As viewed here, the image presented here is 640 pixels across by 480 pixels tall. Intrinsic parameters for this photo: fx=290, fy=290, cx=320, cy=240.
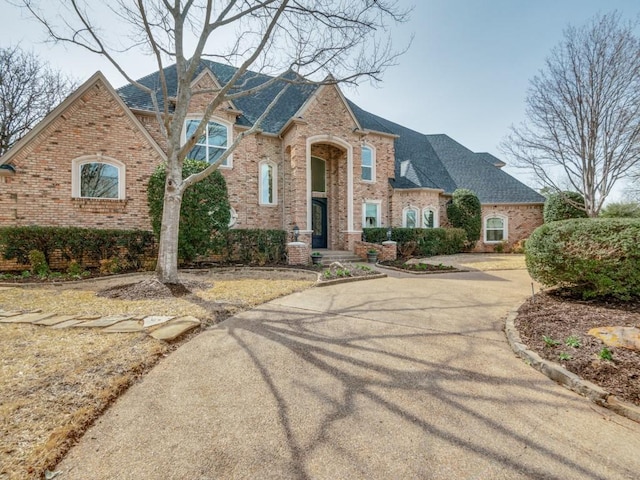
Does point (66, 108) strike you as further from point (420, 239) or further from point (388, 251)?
point (420, 239)

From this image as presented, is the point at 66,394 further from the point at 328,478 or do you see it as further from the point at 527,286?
the point at 527,286

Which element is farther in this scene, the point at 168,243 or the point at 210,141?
the point at 210,141

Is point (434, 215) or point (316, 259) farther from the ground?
point (434, 215)

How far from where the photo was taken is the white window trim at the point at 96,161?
10.2 meters

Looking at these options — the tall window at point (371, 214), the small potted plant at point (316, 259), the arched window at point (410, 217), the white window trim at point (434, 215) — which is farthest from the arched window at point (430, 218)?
the small potted plant at point (316, 259)

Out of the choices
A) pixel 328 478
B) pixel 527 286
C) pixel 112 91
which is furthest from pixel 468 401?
pixel 112 91

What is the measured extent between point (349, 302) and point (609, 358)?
3.63 metres

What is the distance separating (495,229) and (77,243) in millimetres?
22006

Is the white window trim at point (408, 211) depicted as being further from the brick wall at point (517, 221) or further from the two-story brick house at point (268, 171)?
the brick wall at point (517, 221)

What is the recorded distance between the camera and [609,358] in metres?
2.94

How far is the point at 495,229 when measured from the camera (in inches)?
771

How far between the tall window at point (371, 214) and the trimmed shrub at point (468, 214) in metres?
5.78

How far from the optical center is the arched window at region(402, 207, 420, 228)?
56.2ft

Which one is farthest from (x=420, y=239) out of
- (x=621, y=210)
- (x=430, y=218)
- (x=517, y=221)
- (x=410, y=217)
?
(x=621, y=210)
